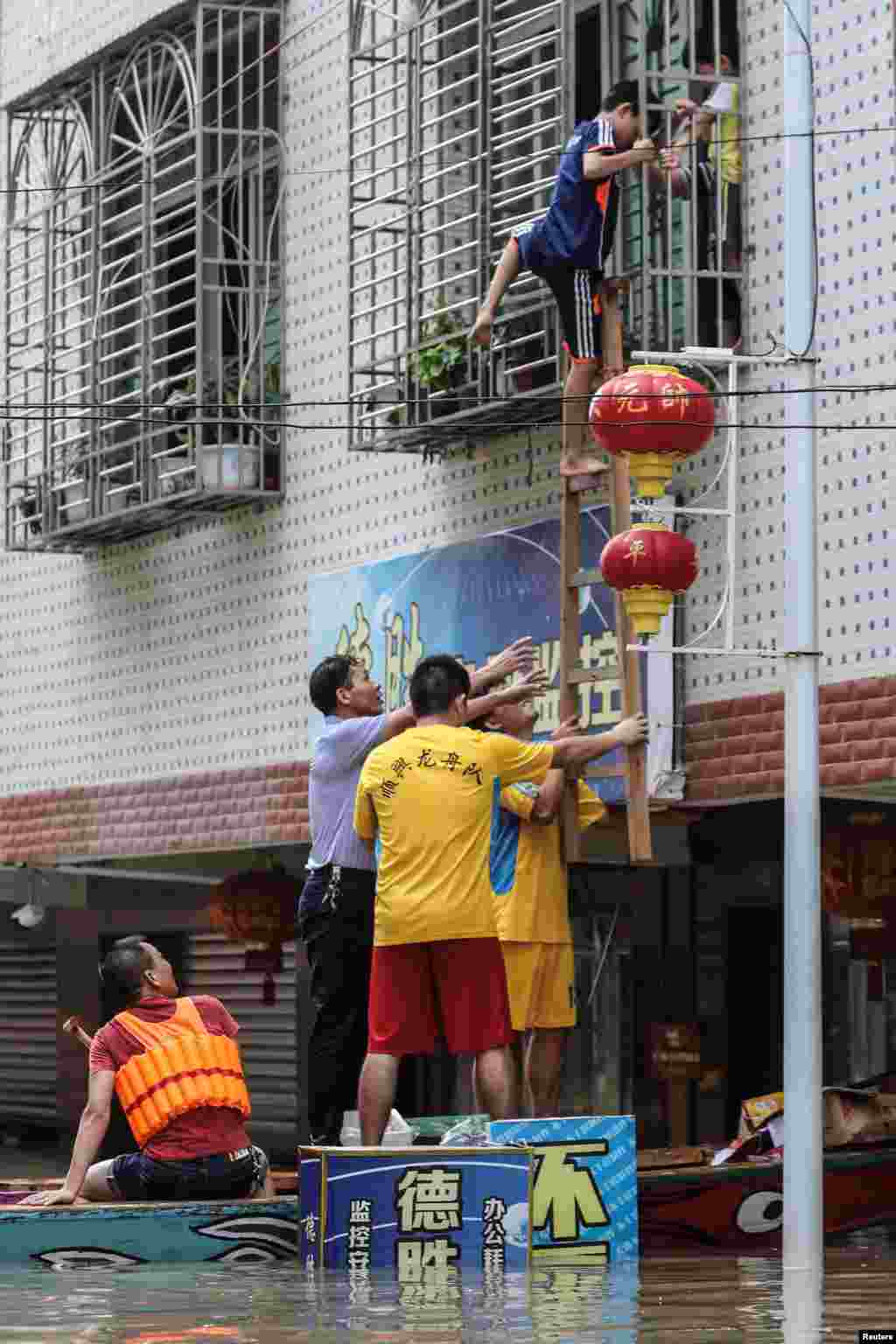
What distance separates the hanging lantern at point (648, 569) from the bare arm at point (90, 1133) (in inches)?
Answer: 117

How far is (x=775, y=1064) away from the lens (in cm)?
1748

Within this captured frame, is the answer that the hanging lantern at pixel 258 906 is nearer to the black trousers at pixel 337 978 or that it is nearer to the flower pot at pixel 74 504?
the flower pot at pixel 74 504

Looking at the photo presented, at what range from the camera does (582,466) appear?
1284 cm

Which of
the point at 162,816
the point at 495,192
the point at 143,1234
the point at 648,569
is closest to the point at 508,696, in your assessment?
the point at 648,569

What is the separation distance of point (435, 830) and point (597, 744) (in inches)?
38.0

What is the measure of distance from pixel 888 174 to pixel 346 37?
5.53 metres

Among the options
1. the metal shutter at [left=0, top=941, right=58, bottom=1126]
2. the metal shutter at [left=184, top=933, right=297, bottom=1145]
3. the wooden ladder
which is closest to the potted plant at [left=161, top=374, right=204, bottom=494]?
the wooden ladder

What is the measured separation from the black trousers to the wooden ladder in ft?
3.35

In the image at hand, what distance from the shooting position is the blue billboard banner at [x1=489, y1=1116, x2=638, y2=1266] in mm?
10438

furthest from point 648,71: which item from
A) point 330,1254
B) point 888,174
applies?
point 330,1254

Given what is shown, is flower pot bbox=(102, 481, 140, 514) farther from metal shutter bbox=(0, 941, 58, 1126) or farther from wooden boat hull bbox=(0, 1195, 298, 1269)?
wooden boat hull bbox=(0, 1195, 298, 1269)

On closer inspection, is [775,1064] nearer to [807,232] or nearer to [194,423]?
[194,423]

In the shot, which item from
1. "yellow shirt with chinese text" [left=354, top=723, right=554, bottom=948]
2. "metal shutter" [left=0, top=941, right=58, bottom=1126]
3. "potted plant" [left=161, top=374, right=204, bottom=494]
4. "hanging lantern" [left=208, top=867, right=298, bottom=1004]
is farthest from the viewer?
"metal shutter" [left=0, top=941, right=58, bottom=1126]

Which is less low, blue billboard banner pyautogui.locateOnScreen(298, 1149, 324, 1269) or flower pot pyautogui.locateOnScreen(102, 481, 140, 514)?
flower pot pyautogui.locateOnScreen(102, 481, 140, 514)
